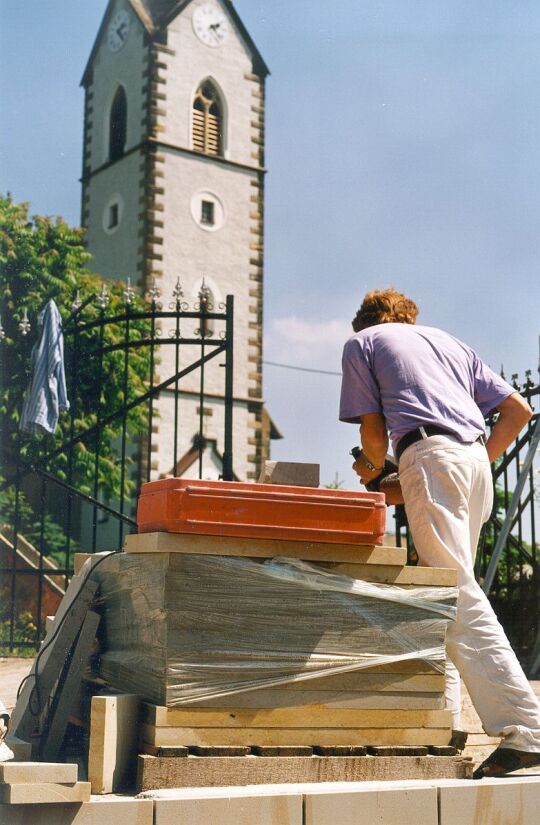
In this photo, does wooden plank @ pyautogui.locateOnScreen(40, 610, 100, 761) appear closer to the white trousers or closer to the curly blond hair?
the white trousers

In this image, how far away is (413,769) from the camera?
12.8 feet

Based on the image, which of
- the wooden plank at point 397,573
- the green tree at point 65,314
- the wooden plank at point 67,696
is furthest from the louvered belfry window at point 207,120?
the wooden plank at point 397,573

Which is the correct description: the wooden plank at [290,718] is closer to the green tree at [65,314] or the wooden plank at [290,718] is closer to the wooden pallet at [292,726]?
the wooden pallet at [292,726]

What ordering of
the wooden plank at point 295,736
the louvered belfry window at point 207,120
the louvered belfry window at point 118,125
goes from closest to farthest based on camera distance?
the wooden plank at point 295,736 → the louvered belfry window at point 207,120 → the louvered belfry window at point 118,125

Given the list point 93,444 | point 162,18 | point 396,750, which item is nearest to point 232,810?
point 396,750

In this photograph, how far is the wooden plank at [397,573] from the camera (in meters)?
3.98

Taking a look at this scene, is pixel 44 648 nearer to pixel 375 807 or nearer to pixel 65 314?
pixel 375 807

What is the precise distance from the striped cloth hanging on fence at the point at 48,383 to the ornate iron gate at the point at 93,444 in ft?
0.49

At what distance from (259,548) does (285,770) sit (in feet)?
2.43

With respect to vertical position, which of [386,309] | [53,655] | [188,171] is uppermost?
[188,171]

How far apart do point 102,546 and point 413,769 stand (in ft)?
85.3

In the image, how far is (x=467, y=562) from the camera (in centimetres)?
429

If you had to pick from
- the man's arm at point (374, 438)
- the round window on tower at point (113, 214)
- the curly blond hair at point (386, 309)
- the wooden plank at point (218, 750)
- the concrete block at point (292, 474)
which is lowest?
the wooden plank at point (218, 750)

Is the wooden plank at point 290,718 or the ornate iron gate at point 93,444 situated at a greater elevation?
the ornate iron gate at point 93,444
